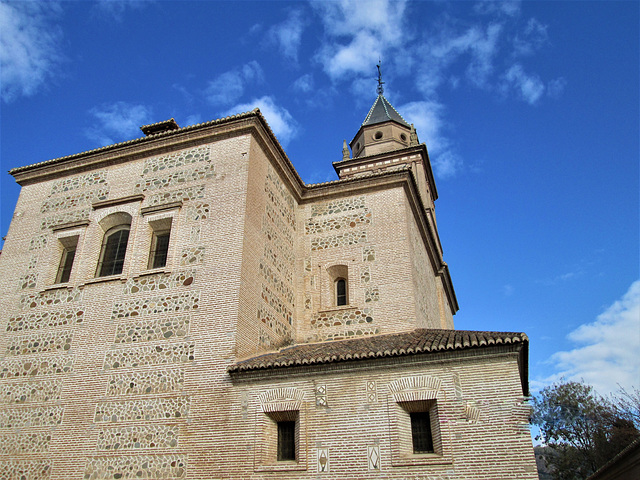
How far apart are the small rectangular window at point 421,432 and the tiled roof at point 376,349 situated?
105 cm

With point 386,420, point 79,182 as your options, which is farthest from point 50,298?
point 386,420

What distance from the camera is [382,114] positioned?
22.1m

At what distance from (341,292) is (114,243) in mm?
5609

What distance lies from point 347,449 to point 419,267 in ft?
21.3

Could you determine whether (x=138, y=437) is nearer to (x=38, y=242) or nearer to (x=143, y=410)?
(x=143, y=410)

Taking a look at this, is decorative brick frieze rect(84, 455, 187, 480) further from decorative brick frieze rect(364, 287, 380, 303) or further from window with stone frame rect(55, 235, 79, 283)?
decorative brick frieze rect(364, 287, 380, 303)

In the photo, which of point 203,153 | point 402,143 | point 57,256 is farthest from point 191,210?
point 402,143

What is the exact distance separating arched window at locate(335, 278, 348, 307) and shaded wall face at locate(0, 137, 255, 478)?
3260 mm

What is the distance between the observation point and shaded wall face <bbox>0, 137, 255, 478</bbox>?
9195 millimetres

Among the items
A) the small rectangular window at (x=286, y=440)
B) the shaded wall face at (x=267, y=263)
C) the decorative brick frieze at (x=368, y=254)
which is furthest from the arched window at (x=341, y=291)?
the small rectangular window at (x=286, y=440)

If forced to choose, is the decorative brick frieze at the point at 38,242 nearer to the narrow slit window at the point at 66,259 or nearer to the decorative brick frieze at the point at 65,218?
the decorative brick frieze at the point at 65,218

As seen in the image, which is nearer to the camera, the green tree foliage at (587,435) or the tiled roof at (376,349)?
the tiled roof at (376,349)

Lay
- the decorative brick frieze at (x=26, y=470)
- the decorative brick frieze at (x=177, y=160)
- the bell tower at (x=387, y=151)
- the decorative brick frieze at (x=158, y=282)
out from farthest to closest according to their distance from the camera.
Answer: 1. the bell tower at (x=387, y=151)
2. the decorative brick frieze at (x=177, y=160)
3. the decorative brick frieze at (x=158, y=282)
4. the decorative brick frieze at (x=26, y=470)

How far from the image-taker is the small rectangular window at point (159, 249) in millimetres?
11195
